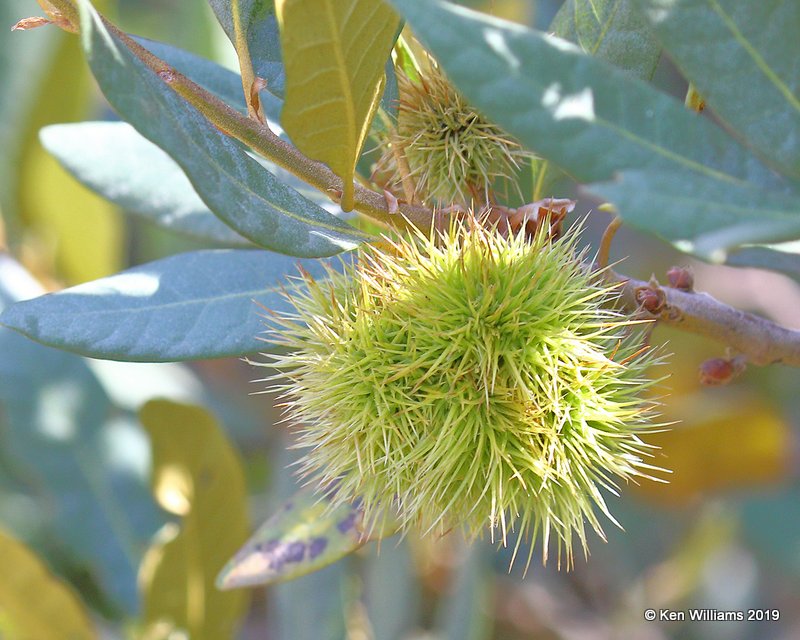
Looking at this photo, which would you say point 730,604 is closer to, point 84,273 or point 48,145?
point 84,273

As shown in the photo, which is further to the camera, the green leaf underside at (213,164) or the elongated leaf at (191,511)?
the elongated leaf at (191,511)

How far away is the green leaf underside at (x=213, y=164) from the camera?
2.20 feet

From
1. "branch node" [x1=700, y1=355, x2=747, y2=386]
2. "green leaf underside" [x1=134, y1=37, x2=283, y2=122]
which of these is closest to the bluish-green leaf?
"branch node" [x1=700, y1=355, x2=747, y2=386]

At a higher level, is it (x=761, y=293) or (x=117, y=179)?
(x=117, y=179)

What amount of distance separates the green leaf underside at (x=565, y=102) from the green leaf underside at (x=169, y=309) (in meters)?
0.38

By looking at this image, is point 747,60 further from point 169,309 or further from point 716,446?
point 716,446

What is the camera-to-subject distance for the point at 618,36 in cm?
98

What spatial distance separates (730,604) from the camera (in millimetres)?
2402

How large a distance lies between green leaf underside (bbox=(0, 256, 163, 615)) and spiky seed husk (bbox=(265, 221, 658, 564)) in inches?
38.7

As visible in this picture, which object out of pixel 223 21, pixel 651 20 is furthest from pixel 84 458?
pixel 651 20

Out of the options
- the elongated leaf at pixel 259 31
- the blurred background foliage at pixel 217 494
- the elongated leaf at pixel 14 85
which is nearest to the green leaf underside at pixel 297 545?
the blurred background foliage at pixel 217 494

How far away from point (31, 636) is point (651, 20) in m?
1.37

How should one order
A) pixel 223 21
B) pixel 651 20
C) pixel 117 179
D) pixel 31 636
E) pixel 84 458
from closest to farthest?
pixel 651 20
pixel 223 21
pixel 117 179
pixel 31 636
pixel 84 458

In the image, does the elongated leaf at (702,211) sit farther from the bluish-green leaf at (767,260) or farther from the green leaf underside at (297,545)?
the green leaf underside at (297,545)
